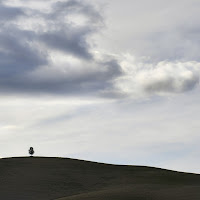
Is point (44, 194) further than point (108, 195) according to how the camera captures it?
Yes

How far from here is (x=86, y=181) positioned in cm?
4259

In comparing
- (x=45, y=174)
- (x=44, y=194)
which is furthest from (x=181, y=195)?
(x=45, y=174)

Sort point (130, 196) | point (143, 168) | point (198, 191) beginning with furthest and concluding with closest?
point (143, 168), point (198, 191), point (130, 196)

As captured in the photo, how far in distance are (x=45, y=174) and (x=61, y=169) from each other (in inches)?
131

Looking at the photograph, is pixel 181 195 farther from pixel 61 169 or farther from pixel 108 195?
pixel 61 169

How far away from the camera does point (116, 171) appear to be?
48.4 m

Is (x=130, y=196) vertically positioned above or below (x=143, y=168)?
below

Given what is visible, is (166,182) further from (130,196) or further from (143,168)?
(130,196)

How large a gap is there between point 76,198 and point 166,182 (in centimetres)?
1606

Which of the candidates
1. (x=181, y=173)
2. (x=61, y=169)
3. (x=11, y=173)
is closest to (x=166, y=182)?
(x=181, y=173)

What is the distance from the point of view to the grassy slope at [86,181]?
98.7 ft

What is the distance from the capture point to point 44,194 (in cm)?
3631

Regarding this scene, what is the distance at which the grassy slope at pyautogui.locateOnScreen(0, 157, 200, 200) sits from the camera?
30078mm

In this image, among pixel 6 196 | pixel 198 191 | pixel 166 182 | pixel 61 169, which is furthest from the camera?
pixel 61 169
